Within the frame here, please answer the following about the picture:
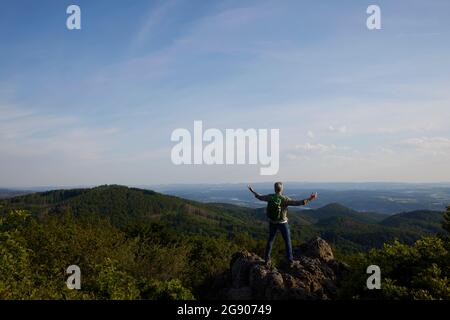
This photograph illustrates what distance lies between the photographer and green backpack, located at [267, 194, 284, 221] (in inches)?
519

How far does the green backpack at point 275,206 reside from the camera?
13.2 m

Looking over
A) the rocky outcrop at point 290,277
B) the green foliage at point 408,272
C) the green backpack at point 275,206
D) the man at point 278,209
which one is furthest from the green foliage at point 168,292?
the green foliage at point 408,272

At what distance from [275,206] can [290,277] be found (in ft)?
8.16

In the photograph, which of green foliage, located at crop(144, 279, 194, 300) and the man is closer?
green foliage, located at crop(144, 279, 194, 300)

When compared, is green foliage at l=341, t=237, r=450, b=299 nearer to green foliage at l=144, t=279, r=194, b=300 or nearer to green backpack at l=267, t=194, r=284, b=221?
green backpack at l=267, t=194, r=284, b=221

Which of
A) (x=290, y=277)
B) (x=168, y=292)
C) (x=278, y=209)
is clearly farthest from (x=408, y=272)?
(x=168, y=292)

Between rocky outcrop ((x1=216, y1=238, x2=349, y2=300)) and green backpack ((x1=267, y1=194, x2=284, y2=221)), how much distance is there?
195 centimetres

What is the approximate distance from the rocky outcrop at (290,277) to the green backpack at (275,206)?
76.8 inches

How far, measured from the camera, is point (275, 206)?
13.2m

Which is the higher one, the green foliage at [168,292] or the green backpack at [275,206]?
the green backpack at [275,206]

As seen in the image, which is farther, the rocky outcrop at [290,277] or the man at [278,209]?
the man at [278,209]

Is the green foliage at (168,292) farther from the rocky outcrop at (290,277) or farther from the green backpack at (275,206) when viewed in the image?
the green backpack at (275,206)

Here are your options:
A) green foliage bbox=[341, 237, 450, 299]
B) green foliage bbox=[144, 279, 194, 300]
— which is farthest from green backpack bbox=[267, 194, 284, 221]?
green foliage bbox=[144, 279, 194, 300]
